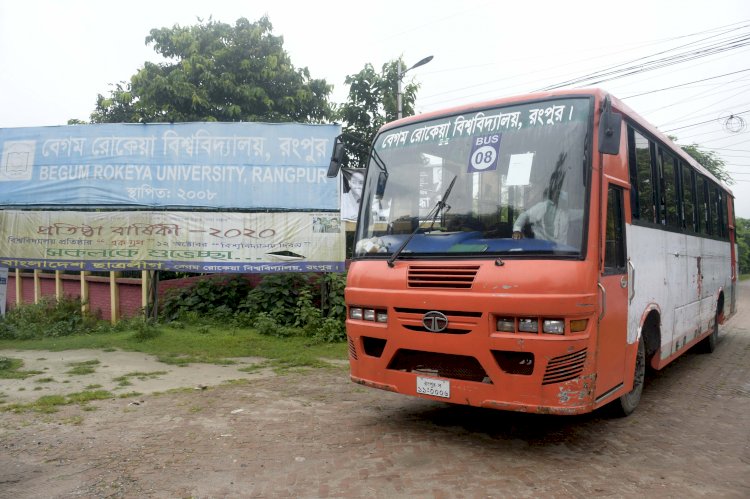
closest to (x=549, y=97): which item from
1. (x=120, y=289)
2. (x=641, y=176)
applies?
(x=641, y=176)

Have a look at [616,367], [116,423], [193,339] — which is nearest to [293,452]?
[116,423]

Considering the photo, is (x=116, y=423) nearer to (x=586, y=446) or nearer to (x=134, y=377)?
(x=134, y=377)

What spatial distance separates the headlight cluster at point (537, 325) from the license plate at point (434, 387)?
2.21 feet

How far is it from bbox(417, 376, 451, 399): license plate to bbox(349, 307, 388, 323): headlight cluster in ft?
2.00

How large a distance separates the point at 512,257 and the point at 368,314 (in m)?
1.41

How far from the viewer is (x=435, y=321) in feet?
15.2

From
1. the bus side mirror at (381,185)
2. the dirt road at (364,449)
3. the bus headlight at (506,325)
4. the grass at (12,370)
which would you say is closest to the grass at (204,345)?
the grass at (12,370)

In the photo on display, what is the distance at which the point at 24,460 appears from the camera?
4.65 meters

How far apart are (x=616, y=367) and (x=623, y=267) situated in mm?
861

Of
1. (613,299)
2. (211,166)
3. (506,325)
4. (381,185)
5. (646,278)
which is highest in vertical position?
(211,166)

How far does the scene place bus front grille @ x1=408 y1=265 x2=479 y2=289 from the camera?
457 centimetres

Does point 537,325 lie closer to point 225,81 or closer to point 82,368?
point 82,368

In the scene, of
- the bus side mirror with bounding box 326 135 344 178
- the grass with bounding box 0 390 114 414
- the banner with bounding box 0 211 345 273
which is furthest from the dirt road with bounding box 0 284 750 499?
the banner with bounding box 0 211 345 273

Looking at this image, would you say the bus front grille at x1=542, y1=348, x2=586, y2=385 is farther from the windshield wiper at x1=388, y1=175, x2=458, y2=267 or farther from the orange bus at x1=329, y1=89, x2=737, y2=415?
the windshield wiper at x1=388, y1=175, x2=458, y2=267
